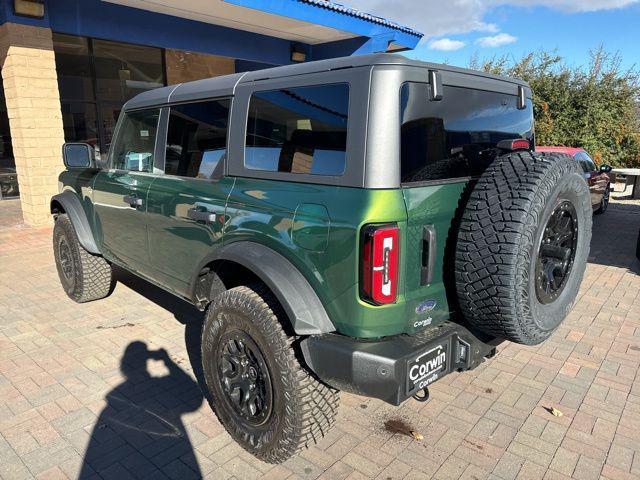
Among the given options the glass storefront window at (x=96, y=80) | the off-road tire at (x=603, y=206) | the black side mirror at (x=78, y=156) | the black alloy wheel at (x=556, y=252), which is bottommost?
the off-road tire at (x=603, y=206)

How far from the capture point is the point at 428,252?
7.10ft

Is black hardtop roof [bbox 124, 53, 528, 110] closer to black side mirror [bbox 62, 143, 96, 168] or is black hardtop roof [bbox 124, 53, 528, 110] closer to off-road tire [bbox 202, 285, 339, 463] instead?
black side mirror [bbox 62, 143, 96, 168]

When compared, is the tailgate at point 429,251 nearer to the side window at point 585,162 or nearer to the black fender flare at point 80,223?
the black fender flare at point 80,223

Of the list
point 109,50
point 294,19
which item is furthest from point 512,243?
point 109,50

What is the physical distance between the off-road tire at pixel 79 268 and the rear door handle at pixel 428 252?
358 centimetres

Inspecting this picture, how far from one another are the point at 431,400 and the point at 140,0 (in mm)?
8155

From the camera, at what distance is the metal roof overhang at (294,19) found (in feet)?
27.5

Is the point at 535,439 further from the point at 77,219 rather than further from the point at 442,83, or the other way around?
the point at 77,219

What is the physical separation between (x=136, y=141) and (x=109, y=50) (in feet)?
26.0

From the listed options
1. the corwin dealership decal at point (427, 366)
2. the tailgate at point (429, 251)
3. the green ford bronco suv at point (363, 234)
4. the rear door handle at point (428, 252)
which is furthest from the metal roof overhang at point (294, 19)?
the corwin dealership decal at point (427, 366)

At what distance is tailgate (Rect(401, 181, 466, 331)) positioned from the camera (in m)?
2.12

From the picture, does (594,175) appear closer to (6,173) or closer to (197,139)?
(197,139)

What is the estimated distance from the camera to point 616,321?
4.44 meters

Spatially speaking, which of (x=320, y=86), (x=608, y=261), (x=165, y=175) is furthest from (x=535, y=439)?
(x=608, y=261)
